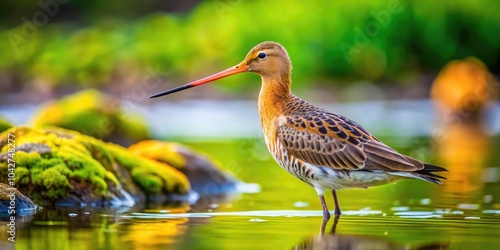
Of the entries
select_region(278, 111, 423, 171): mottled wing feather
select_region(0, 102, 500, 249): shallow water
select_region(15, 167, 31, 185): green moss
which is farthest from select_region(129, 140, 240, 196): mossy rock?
select_region(278, 111, 423, 171): mottled wing feather

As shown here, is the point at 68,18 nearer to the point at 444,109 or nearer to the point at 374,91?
the point at 374,91

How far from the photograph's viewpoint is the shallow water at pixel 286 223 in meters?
10.6

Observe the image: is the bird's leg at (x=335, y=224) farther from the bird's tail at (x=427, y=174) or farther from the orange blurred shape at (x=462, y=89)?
the orange blurred shape at (x=462, y=89)

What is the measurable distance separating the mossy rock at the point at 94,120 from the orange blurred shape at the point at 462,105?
6.09 meters

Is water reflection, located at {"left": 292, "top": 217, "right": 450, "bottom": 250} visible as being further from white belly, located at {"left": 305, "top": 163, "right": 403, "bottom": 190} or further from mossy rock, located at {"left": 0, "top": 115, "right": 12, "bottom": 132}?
mossy rock, located at {"left": 0, "top": 115, "right": 12, "bottom": 132}

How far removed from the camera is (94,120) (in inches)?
749

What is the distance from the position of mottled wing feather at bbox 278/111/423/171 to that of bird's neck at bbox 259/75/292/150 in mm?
257

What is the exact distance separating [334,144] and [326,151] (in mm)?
123

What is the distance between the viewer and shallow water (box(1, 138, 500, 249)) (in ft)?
34.8

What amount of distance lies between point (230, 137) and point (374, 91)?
394 inches

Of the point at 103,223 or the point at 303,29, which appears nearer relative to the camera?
the point at 103,223

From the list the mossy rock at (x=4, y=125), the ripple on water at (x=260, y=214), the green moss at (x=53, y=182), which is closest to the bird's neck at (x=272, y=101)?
the ripple on water at (x=260, y=214)

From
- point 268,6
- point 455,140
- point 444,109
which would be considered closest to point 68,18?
point 268,6

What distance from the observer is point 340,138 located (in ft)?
42.7
